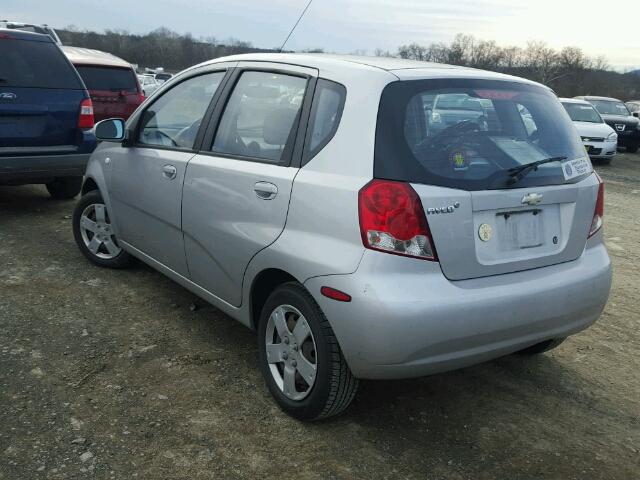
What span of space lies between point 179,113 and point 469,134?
79.5 inches

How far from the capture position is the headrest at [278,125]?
2.96 meters

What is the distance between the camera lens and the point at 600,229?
10.3 ft

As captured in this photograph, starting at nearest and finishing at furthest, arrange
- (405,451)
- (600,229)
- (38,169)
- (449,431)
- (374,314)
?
(374,314) → (405,451) → (449,431) → (600,229) → (38,169)

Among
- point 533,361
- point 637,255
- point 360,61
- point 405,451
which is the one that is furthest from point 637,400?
point 637,255

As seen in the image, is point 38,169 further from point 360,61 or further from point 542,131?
point 542,131

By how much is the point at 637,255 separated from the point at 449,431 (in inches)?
174

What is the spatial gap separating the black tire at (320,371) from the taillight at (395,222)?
0.44 metres

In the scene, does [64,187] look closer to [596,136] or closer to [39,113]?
[39,113]

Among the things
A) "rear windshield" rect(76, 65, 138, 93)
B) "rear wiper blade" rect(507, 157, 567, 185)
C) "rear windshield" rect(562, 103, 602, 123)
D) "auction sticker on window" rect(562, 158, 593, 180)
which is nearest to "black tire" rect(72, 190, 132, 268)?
"rear wiper blade" rect(507, 157, 567, 185)

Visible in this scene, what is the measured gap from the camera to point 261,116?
125 inches

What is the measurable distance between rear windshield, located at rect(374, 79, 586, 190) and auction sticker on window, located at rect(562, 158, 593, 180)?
27 millimetres

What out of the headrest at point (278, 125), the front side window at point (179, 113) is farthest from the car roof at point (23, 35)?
the headrest at point (278, 125)

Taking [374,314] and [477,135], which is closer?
[374,314]

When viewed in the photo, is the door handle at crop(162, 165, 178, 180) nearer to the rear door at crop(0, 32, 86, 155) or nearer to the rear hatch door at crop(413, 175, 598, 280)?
the rear hatch door at crop(413, 175, 598, 280)
